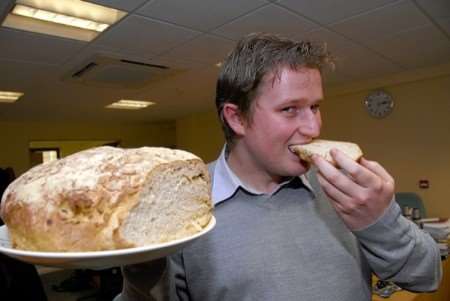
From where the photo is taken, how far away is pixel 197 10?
2.16 meters

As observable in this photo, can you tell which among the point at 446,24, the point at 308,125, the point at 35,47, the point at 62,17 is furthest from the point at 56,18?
the point at 446,24

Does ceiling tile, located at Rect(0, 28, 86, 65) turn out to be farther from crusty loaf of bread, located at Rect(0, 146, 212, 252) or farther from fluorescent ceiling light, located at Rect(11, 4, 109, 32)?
crusty loaf of bread, located at Rect(0, 146, 212, 252)

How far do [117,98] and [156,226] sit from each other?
470cm

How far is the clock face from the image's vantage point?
451 centimetres

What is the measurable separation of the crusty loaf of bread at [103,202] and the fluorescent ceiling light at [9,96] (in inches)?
174

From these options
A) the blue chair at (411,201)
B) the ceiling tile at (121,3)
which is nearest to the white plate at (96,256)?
the ceiling tile at (121,3)

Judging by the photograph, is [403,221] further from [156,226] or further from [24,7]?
[24,7]

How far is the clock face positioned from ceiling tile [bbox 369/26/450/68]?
66 centimetres

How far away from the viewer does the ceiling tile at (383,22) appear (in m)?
2.34

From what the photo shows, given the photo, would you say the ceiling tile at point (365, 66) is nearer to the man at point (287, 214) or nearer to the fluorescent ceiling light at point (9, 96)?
the man at point (287, 214)

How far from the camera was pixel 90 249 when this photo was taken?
54 centimetres

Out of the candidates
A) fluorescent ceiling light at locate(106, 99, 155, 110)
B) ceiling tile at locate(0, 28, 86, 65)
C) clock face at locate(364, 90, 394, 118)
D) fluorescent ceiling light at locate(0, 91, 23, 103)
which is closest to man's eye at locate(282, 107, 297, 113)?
ceiling tile at locate(0, 28, 86, 65)

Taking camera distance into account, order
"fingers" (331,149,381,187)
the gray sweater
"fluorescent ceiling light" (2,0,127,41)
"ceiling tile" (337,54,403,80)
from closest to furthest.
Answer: "fingers" (331,149,381,187), the gray sweater, "fluorescent ceiling light" (2,0,127,41), "ceiling tile" (337,54,403,80)

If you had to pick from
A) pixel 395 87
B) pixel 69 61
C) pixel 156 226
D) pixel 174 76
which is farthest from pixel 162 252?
pixel 395 87
